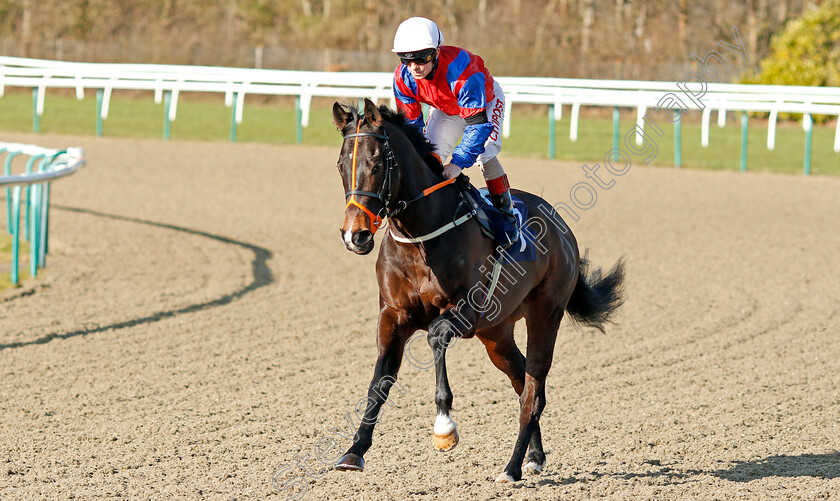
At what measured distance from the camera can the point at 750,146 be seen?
20.6 metres

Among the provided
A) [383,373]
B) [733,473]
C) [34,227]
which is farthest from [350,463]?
[34,227]

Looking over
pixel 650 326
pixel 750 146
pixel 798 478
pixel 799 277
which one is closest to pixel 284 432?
pixel 798 478

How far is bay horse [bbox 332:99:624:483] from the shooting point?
3697 millimetres

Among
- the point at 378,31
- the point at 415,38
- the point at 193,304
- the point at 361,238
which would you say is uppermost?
the point at 378,31

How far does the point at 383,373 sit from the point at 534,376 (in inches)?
37.2

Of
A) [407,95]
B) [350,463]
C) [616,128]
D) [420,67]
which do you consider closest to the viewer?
[350,463]

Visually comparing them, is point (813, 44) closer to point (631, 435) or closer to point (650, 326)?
point (650, 326)

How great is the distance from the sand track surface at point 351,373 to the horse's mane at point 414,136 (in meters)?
1.47

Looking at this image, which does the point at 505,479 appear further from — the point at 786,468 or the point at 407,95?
the point at 407,95

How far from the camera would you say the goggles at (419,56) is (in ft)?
13.1

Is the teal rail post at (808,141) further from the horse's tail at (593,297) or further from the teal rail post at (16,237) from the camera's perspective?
the teal rail post at (16,237)

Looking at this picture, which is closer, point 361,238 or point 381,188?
point 361,238

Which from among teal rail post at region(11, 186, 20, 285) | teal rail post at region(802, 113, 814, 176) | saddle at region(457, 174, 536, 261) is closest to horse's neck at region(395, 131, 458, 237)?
saddle at region(457, 174, 536, 261)

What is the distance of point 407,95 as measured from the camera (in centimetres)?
430
